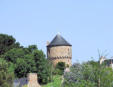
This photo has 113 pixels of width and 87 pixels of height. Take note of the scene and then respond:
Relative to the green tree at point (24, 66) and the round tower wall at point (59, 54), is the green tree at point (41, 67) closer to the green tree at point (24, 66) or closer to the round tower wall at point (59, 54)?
the green tree at point (24, 66)

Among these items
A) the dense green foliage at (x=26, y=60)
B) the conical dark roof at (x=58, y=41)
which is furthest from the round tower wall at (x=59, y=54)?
the dense green foliage at (x=26, y=60)

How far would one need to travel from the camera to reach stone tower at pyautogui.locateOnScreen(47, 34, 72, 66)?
8206 centimetres

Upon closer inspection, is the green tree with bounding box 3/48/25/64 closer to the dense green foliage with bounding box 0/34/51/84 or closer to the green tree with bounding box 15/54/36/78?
the dense green foliage with bounding box 0/34/51/84

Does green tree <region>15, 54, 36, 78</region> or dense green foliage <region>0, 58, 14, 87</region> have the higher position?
green tree <region>15, 54, 36, 78</region>

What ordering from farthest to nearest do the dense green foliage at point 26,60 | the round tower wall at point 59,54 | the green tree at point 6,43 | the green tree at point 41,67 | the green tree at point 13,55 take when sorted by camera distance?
the round tower wall at point 59,54, the green tree at point 6,43, the green tree at point 13,55, the green tree at point 41,67, the dense green foliage at point 26,60

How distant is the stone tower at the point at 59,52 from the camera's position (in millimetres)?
82062

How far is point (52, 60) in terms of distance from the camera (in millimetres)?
81688

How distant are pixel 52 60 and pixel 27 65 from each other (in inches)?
898

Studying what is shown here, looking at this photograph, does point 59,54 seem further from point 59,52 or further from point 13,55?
point 13,55

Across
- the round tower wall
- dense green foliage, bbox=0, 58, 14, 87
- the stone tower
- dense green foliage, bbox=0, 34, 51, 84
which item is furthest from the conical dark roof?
dense green foliage, bbox=0, 58, 14, 87

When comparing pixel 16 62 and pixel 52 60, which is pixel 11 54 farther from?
pixel 52 60

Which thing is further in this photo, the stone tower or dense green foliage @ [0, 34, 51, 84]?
the stone tower

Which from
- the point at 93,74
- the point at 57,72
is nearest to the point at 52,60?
the point at 57,72

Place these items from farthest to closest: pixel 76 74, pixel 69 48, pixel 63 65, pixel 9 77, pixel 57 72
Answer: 1. pixel 69 48
2. pixel 63 65
3. pixel 57 72
4. pixel 76 74
5. pixel 9 77
